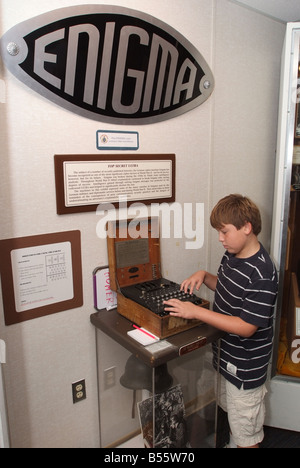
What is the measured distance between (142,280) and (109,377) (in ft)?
1.69

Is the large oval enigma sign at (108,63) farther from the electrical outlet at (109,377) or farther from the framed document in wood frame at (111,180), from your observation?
the electrical outlet at (109,377)

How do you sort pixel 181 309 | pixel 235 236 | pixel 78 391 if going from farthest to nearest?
pixel 78 391
pixel 235 236
pixel 181 309

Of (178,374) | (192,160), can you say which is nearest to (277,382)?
(178,374)

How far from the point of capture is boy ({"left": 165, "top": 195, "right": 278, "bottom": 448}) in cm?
136

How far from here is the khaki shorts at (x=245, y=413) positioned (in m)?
1.50

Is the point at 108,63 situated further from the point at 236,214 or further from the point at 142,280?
the point at 142,280

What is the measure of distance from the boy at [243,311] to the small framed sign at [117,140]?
0.50 metres

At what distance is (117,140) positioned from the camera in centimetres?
153

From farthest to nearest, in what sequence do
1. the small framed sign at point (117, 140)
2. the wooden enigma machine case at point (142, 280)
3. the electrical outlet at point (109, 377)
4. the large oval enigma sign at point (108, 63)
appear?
the electrical outlet at point (109, 377) < the small framed sign at point (117, 140) < the wooden enigma machine case at point (142, 280) < the large oval enigma sign at point (108, 63)

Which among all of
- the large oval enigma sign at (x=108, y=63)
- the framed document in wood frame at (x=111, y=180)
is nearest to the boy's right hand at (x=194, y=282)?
the framed document in wood frame at (x=111, y=180)

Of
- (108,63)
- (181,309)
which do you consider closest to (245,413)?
(181,309)

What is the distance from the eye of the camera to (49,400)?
1.50 meters

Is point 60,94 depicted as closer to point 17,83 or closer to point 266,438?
point 17,83

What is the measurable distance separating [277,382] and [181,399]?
731 mm
